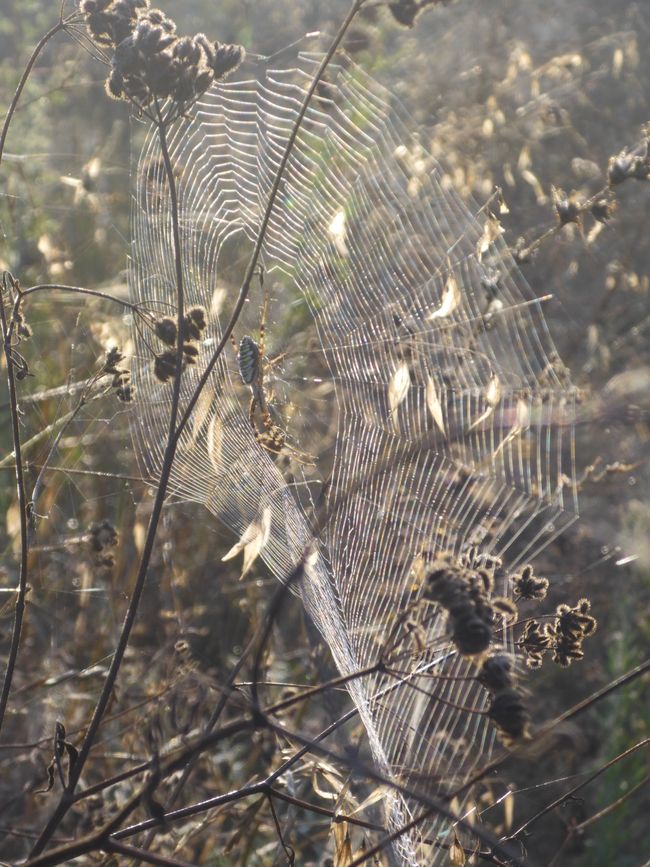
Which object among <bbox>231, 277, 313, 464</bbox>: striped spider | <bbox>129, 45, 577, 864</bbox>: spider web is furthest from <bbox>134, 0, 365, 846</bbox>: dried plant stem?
<bbox>231, 277, 313, 464</bbox>: striped spider

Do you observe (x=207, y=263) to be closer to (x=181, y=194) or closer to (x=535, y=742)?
(x=181, y=194)

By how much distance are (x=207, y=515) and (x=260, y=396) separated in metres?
1.06

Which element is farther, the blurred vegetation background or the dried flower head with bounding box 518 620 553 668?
the blurred vegetation background

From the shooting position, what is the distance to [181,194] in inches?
105

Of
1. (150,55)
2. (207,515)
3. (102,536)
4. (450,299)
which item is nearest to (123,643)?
(102,536)

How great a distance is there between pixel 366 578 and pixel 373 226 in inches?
53.6

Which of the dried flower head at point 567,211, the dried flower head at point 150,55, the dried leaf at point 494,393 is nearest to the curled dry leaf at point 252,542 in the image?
the dried leaf at point 494,393

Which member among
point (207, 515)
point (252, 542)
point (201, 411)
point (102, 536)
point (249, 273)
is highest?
point (249, 273)

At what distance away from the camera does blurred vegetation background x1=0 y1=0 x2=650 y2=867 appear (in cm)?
239

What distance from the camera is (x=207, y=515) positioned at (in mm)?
3395

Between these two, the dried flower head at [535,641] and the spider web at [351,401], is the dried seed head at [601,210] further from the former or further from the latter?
the dried flower head at [535,641]

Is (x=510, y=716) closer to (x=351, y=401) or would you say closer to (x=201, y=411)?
(x=201, y=411)

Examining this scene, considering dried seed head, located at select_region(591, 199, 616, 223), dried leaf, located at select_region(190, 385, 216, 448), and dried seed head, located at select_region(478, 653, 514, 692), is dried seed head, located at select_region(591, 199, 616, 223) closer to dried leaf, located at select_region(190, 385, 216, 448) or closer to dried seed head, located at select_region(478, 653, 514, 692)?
dried leaf, located at select_region(190, 385, 216, 448)

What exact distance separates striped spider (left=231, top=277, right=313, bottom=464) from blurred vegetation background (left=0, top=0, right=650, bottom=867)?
0.96 ft
